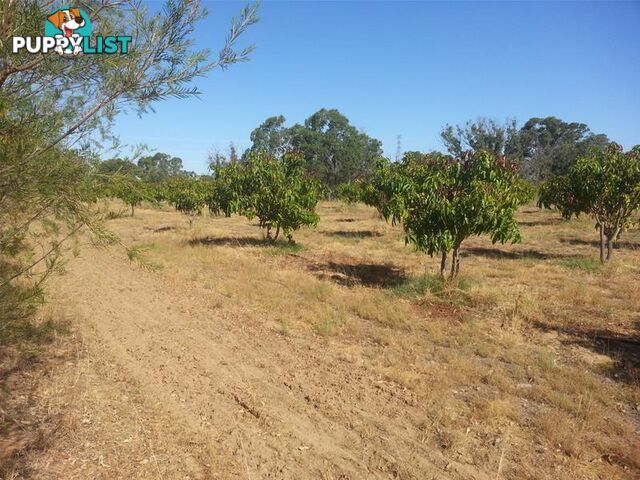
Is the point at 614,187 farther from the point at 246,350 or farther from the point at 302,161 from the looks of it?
the point at 246,350

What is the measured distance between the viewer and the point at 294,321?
8.30m

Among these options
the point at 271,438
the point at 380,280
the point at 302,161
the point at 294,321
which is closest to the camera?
the point at 271,438

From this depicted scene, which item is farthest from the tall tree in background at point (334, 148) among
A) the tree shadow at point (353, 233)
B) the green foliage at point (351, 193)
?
the tree shadow at point (353, 233)

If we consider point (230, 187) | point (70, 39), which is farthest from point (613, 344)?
point (230, 187)

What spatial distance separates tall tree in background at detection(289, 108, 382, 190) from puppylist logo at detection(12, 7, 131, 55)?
54113 millimetres

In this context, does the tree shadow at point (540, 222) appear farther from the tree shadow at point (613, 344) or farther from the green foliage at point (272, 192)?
the tree shadow at point (613, 344)

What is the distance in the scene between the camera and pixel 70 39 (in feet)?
9.21

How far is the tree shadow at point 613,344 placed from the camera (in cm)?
635

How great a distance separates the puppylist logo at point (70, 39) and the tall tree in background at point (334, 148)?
54.1m

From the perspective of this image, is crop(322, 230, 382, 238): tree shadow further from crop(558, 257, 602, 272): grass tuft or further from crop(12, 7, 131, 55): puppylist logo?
crop(12, 7, 131, 55): puppylist logo

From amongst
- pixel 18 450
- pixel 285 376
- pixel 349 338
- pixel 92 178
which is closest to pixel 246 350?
pixel 285 376

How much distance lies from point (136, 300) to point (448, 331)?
21.4 feet

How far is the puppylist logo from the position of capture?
2635 millimetres

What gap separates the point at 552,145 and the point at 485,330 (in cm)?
7525
